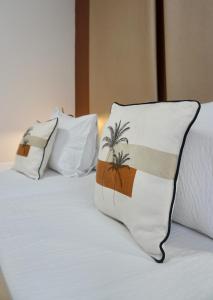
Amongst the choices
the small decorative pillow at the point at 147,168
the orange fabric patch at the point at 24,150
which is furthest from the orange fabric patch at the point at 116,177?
the orange fabric patch at the point at 24,150

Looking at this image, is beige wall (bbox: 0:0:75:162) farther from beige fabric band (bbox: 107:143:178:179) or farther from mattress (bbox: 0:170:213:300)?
beige fabric band (bbox: 107:143:178:179)

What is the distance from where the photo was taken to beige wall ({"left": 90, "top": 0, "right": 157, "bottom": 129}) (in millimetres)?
1427

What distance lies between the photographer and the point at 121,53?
170 cm

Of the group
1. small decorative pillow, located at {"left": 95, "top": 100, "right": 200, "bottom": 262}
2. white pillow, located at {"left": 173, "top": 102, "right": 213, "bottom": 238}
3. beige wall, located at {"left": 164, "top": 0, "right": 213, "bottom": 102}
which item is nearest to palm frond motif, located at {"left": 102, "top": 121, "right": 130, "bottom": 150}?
small decorative pillow, located at {"left": 95, "top": 100, "right": 200, "bottom": 262}

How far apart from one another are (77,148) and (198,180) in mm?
991

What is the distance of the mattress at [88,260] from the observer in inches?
21.9

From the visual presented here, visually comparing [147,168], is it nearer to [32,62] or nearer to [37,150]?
[37,150]

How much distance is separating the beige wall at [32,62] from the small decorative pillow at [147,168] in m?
1.80

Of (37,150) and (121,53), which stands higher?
(121,53)

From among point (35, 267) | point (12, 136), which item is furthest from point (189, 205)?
point (12, 136)

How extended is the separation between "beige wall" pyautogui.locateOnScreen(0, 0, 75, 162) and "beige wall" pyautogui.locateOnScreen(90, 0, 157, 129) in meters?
0.58

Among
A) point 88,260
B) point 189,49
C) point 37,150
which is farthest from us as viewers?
point 37,150

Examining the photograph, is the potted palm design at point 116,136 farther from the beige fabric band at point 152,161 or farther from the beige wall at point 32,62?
the beige wall at point 32,62

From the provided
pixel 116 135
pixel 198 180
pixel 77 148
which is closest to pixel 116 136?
pixel 116 135
